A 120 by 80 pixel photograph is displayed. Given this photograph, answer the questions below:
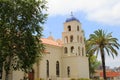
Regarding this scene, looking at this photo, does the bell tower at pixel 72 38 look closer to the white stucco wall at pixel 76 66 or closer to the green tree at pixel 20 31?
the white stucco wall at pixel 76 66

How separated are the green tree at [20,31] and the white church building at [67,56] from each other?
16.2 m

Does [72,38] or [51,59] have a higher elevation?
[72,38]

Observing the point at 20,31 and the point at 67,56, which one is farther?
the point at 67,56

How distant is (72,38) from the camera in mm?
59406

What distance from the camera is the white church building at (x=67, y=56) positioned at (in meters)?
53.8

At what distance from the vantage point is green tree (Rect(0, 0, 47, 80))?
109 feet

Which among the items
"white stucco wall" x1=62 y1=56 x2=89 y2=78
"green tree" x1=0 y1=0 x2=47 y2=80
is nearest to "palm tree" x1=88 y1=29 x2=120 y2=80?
"white stucco wall" x1=62 y1=56 x2=89 y2=78

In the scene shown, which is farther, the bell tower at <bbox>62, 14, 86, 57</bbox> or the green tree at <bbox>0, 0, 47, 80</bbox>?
the bell tower at <bbox>62, 14, 86, 57</bbox>

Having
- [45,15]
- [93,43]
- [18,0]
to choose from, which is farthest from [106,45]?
[18,0]

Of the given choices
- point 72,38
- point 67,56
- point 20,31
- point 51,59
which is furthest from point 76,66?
point 20,31

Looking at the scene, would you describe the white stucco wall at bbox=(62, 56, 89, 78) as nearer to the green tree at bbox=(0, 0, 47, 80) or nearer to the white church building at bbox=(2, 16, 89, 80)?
the white church building at bbox=(2, 16, 89, 80)

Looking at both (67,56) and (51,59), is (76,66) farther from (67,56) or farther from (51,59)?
(51,59)

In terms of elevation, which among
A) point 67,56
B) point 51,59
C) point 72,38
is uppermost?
point 72,38

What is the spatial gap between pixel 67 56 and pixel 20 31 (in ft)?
81.9
